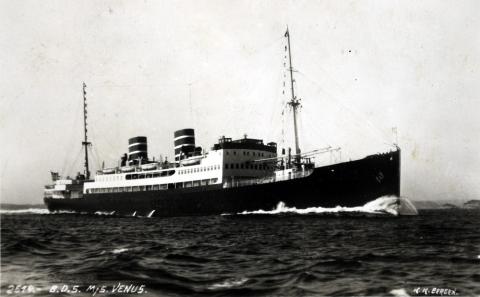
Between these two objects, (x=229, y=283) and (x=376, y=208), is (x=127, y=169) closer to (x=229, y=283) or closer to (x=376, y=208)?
(x=376, y=208)

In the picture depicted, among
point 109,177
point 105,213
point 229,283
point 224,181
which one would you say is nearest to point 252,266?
point 229,283

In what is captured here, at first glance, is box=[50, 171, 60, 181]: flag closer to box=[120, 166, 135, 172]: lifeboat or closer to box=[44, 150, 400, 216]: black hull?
box=[120, 166, 135, 172]: lifeboat

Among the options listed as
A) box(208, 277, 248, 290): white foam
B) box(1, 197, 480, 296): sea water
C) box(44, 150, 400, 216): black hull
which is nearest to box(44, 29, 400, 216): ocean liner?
box(44, 150, 400, 216): black hull

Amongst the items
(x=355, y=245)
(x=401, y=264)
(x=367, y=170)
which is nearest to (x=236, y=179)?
(x=367, y=170)

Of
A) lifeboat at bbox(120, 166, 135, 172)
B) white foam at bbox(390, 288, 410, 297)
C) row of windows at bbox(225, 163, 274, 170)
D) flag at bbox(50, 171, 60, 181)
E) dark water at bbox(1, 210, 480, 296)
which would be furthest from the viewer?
flag at bbox(50, 171, 60, 181)

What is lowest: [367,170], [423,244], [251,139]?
[423,244]

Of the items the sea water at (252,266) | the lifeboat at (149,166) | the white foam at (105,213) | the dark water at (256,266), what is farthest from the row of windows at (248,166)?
the dark water at (256,266)

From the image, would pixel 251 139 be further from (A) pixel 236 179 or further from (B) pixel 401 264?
(B) pixel 401 264
